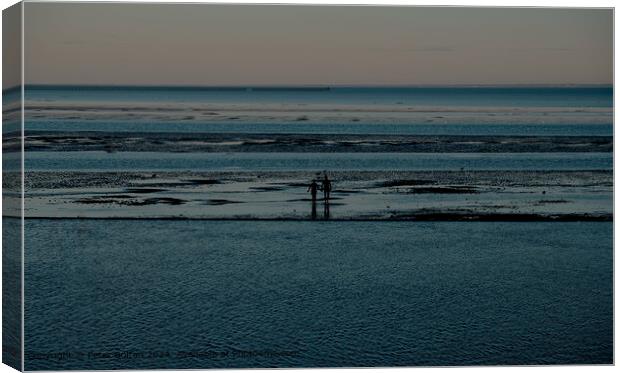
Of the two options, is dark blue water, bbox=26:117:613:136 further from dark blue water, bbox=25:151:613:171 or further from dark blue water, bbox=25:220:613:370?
dark blue water, bbox=25:220:613:370

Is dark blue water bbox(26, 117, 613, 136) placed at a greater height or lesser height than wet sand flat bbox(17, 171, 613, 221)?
greater

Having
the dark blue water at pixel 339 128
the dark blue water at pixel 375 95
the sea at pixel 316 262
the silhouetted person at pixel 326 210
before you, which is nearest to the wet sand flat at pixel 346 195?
the silhouetted person at pixel 326 210

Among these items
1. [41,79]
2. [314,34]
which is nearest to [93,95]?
[41,79]

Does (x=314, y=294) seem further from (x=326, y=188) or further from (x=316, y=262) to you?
(x=326, y=188)

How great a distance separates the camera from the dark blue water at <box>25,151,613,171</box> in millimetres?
15070

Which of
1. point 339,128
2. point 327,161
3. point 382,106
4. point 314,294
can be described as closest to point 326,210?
point 327,161

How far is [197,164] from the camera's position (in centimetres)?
1599

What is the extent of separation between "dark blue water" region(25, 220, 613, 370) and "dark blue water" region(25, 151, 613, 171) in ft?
1.95

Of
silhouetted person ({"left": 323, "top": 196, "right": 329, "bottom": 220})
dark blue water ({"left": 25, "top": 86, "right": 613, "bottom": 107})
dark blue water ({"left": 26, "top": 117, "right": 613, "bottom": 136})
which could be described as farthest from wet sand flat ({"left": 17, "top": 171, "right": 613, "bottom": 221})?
dark blue water ({"left": 25, "top": 86, "right": 613, "bottom": 107})

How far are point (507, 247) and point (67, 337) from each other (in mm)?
4467

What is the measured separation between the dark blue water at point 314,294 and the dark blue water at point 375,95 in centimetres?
122

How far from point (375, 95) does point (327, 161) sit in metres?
0.81

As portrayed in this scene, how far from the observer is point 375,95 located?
15195 mm

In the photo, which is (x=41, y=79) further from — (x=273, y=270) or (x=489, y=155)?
(x=489, y=155)
